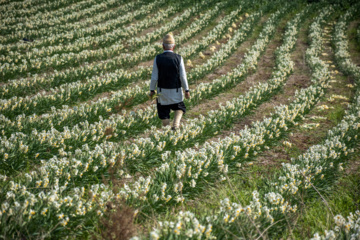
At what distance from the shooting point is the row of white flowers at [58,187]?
297 centimetres

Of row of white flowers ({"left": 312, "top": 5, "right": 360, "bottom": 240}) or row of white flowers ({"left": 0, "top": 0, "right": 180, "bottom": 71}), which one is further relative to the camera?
row of white flowers ({"left": 0, "top": 0, "right": 180, "bottom": 71})

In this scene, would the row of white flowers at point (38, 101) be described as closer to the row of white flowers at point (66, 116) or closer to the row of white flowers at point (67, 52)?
the row of white flowers at point (66, 116)

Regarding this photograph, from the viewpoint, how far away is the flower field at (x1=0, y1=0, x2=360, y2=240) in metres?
3.24

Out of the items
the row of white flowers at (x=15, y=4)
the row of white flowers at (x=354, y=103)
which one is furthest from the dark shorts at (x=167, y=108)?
the row of white flowers at (x=15, y=4)

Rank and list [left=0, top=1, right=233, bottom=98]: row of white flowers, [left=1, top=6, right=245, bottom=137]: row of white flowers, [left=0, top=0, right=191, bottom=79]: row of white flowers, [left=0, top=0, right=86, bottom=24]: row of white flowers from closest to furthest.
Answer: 1. [left=1, top=6, right=245, bottom=137]: row of white flowers
2. [left=0, top=1, right=233, bottom=98]: row of white flowers
3. [left=0, top=0, right=191, bottom=79]: row of white flowers
4. [left=0, top=0, right=86, bottom=24]: row of white flowers

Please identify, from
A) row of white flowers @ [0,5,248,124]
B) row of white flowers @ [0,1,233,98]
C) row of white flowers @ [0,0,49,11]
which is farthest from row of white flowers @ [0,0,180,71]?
row of white flowers @ [0,0,49,11]

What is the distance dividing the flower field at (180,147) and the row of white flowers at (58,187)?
2 cm

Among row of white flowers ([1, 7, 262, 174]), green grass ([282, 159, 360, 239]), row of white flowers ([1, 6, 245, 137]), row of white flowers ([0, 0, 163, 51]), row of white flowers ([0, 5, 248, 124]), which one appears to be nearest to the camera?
green grass ([282, 159, 360, 239])

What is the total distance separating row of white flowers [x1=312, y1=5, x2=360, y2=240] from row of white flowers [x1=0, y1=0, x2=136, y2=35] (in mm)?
18076

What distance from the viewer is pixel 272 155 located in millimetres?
6551

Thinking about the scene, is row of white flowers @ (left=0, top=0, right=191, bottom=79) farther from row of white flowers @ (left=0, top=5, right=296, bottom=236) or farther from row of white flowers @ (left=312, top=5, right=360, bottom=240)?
row of white flowers @ (left=312, top=5, right=360, bottom=240)

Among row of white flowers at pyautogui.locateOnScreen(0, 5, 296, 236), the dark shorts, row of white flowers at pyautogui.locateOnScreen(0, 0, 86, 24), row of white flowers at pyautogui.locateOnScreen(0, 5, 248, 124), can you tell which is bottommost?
row of white flowers at pyautogui.locateOnScreen(0, 5, 296, 236)

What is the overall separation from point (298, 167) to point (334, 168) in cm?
108

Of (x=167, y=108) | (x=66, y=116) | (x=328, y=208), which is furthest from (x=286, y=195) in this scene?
(x=66, y=116)
